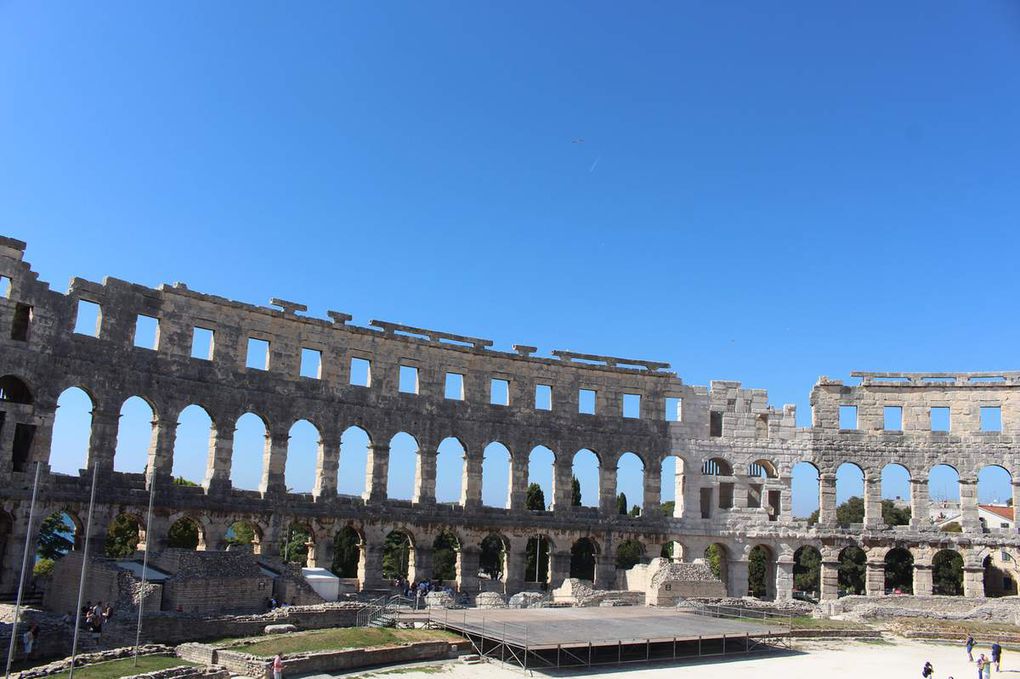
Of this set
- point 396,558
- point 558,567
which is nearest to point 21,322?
point 558,567

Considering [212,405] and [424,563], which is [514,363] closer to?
[424,563]

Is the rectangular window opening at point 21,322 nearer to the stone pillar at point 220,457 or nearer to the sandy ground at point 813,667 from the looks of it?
the stone pillar at point 220,457

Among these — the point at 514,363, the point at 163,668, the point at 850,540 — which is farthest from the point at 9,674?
the point at 850,540

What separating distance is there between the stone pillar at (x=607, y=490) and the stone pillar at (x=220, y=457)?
56.4 feet

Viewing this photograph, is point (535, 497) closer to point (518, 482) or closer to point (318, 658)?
point (518, 482)

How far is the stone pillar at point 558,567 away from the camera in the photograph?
141ft

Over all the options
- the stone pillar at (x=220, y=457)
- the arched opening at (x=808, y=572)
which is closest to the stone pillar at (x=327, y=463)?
the stone pillar at (x=220, y=457)

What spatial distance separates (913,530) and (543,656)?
2353 centimetres

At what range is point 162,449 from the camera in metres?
35.2

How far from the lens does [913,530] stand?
44281mm

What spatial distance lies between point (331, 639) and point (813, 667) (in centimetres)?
1510

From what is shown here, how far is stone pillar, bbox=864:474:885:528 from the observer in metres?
45.1

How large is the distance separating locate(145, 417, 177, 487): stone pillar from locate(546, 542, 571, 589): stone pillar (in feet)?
57.2

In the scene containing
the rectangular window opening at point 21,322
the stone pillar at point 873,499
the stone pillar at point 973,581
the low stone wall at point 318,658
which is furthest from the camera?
the stone pillar at point 873,499
